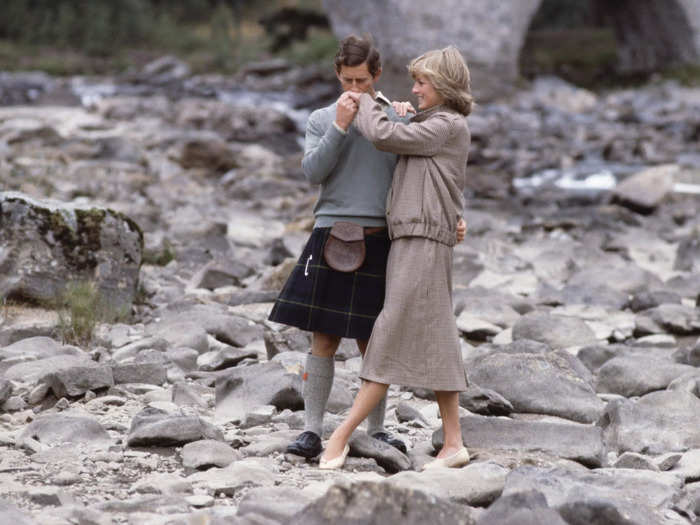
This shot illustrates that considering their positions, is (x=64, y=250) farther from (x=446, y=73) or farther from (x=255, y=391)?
(x=446, y=73)

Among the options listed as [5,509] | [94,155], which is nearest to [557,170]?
[94,155]

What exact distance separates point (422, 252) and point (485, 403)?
977 millimetres

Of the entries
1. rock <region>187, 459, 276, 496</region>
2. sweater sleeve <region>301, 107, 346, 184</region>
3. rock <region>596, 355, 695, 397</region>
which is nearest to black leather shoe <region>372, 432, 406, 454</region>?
rock <region>187, 459, 276, 496</region>

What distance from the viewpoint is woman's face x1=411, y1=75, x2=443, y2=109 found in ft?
10.5

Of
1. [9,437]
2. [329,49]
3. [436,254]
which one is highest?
[329,49]

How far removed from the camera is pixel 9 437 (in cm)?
332

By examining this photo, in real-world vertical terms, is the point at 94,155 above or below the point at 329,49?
below

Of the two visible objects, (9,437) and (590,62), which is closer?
(9,437)

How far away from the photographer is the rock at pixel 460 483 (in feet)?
9.34

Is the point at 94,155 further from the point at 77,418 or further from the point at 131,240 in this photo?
the point at 77,418

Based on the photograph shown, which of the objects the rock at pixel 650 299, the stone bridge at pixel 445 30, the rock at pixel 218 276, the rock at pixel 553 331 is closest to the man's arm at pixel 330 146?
the rock at pixel 553 331

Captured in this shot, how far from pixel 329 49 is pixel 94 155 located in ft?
60.2

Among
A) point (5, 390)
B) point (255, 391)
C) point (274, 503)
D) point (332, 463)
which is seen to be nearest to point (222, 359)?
point (255, 391)

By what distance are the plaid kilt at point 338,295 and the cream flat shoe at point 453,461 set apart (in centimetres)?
43
